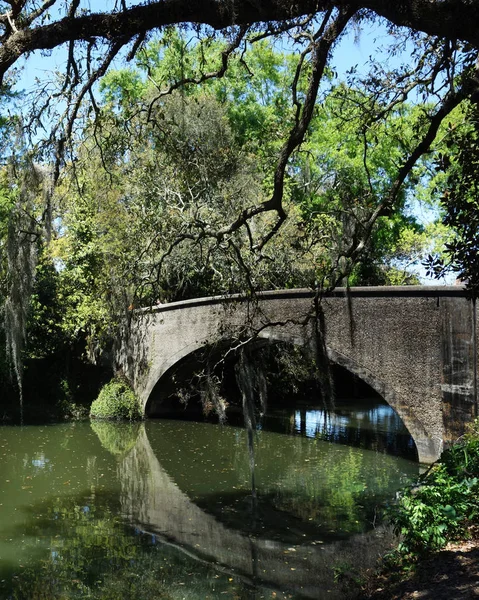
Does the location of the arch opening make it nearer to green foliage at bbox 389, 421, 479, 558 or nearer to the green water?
A: the green water

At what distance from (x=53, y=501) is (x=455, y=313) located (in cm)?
677

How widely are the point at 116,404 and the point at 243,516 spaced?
977 cm

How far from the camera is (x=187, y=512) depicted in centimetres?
956

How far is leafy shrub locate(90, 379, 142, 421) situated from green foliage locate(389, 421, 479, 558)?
13050 millimetres

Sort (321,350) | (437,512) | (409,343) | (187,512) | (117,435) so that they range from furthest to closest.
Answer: (117,435) → (409,343) → (187,512) → (321,350) → (437,512)

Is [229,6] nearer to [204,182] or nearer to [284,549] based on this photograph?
[284,549]

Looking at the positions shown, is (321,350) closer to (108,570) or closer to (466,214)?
(108,570)

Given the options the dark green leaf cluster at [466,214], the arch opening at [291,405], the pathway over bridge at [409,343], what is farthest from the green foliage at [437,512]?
the arch opening at [291,405]

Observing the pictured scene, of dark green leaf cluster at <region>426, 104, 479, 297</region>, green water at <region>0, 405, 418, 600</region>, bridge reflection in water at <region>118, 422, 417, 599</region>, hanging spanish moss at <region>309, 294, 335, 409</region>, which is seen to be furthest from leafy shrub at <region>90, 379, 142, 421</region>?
dark green leaf cluster at <region>426, 104, 479, 297</region>

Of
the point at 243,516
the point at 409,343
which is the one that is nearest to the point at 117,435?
the point at 409,343

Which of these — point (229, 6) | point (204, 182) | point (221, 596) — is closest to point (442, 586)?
point (221, 596)

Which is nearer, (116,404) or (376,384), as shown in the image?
(376,384)

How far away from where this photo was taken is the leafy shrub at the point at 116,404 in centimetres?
1839

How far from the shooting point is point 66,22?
391 centimetres
